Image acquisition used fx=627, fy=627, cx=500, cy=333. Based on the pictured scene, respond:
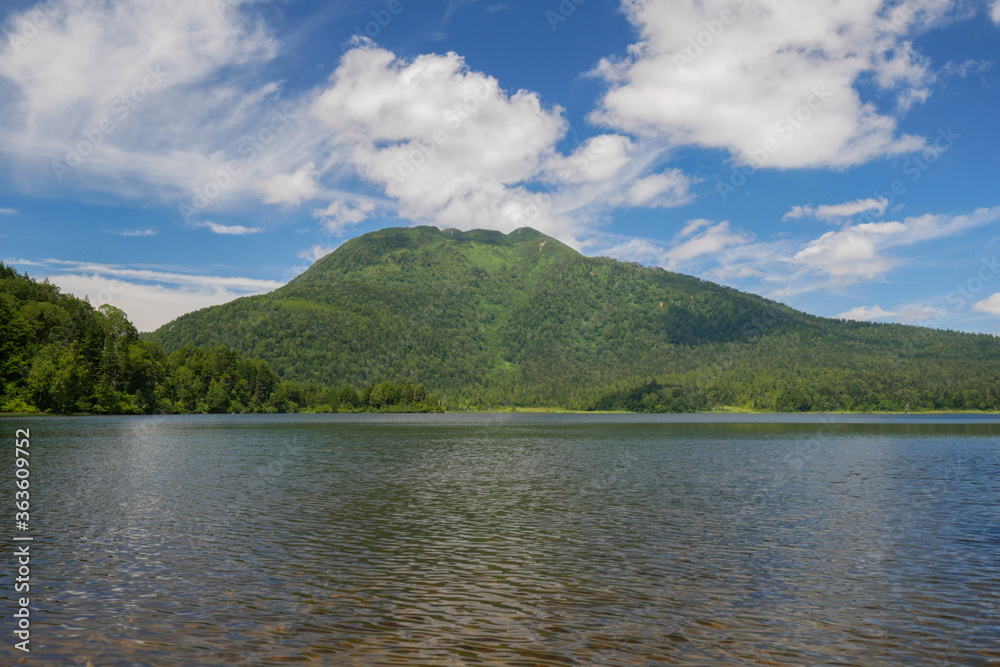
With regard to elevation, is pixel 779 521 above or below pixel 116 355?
below

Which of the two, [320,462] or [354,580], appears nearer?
[354,580]

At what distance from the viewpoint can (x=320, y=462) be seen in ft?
242

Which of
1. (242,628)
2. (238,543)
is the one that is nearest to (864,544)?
(242,628)

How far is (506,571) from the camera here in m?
25.9

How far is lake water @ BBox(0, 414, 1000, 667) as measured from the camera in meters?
17.5

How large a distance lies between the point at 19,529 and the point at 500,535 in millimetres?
25017

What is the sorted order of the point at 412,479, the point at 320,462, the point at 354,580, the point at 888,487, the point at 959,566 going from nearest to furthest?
the point at 354,580, the point at 959,566, the point at 888,487, the point at 412,479, the point at 320,462

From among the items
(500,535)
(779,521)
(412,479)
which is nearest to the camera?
(500,535)

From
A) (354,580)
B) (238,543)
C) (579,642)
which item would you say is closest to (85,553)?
(238,543)

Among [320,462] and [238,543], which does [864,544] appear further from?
[320,462]

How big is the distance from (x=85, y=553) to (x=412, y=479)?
31844mm

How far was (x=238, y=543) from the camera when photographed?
30688 millimetres

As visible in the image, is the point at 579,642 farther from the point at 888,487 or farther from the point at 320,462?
the point at 320,462

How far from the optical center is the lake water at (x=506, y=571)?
17531 millimetres
